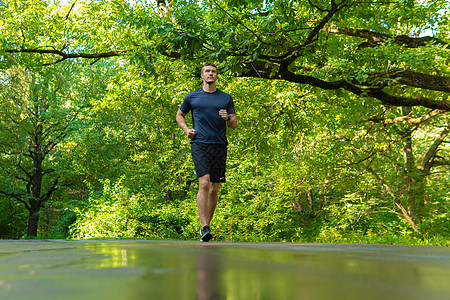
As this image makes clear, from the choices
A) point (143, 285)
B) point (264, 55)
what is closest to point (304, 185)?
point (264, 55)

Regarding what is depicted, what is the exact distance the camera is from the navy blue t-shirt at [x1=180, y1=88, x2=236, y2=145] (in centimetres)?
562

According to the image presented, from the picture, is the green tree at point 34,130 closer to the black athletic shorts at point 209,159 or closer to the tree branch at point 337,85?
the tree branch at point 337,85

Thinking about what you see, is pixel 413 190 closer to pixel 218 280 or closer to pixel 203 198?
pixel 203 198

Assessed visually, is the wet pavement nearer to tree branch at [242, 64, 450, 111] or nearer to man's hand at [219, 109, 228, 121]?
man's hand at [219, 109, 228, 121]

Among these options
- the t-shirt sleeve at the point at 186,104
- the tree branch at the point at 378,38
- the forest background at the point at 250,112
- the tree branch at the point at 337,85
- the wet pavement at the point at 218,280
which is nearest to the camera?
the wet pavement at the point at 218,280

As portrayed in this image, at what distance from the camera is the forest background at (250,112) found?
825cm

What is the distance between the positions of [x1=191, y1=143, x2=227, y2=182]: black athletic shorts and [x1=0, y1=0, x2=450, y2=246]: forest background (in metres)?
2.09

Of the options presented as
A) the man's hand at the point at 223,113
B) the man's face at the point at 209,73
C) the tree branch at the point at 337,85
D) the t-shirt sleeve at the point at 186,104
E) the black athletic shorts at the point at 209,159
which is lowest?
the black athletic shorts at the point at 209,159

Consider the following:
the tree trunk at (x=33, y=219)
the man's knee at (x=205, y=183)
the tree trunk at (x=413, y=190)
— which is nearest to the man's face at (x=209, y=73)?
the man's knee at (x=205, y=183)

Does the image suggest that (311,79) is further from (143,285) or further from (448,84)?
(143,285)

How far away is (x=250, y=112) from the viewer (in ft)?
43.2

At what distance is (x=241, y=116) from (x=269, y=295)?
473 inches

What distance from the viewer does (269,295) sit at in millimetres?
1502

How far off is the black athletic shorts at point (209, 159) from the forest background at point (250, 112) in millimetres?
2087
